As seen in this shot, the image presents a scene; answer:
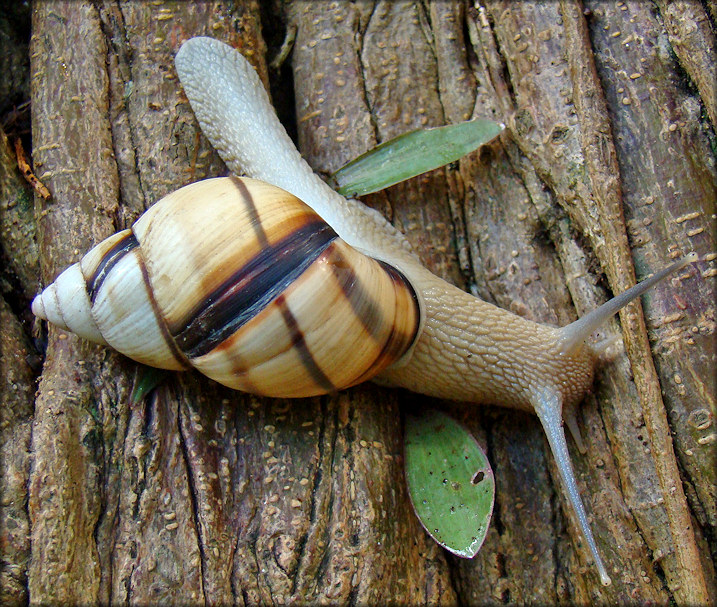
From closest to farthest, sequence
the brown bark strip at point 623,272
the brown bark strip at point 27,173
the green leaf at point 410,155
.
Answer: the brown bark strip at point 623,272, the brown bark strip at point 27,173, the green leaf at point 410,155

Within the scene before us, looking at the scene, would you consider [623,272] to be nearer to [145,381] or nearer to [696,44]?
[696,44]

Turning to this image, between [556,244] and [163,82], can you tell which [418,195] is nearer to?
[556,244]

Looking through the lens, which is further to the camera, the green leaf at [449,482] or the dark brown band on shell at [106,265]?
the green leaf at [449,482]

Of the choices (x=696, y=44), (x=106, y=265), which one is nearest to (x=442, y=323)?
(x=106, y=265)

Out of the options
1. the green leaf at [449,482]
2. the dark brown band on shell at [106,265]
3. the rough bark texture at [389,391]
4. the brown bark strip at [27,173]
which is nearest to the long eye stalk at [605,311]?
the rough bark texture at [389,391]

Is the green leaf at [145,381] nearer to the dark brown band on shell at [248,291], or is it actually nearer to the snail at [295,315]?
the snail at [295,315]

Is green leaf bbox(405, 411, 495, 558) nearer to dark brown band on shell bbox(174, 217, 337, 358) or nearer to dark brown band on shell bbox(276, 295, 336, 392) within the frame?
dark brown band on shell bbox(276, 295, 336, 392)
